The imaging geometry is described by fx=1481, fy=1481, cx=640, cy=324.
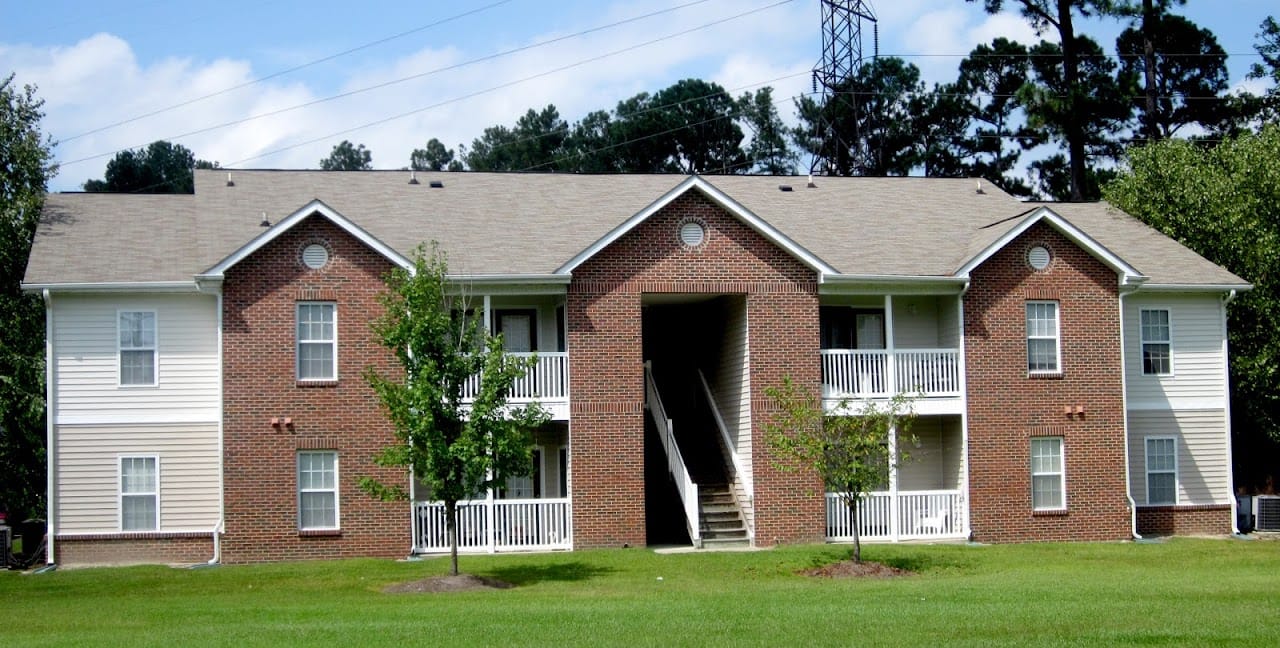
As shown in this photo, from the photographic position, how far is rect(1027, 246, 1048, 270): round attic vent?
31031 mm

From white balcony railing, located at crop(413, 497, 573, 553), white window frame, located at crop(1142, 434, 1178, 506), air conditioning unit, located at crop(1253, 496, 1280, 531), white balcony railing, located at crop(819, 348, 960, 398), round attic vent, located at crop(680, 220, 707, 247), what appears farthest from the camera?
air conditioning unit, located at crop(1253, 496, 1280, 531)

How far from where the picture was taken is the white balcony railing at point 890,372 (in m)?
30.7

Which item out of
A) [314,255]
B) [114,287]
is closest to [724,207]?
[314,255]

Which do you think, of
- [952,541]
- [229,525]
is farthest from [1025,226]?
[229,525]

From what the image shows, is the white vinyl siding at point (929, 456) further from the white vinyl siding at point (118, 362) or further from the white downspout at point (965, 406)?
the white vinyl siding at point (118, 362)

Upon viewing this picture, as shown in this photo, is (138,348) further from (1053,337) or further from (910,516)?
(1053,337)

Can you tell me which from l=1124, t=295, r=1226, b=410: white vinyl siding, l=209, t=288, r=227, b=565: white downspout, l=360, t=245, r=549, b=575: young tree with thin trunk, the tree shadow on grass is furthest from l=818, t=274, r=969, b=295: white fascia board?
l=209, t=288, r=227, b=565: white downspout

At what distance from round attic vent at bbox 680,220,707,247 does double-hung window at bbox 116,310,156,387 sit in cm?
1049

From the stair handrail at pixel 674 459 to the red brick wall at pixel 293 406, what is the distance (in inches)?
218

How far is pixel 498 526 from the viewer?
1139 inches

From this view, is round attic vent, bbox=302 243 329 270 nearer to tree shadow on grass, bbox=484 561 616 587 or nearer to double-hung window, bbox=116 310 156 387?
double-hung window, bbox=116 310 156 387

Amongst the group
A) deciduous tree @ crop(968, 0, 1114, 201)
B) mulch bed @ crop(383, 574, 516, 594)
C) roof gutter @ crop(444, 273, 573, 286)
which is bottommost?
mulch bed @ crop(383, 574, 516, 594)

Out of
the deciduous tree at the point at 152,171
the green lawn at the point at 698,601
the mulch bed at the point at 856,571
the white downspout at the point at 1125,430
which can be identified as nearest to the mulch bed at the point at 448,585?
the green lawn at the point at 698,601

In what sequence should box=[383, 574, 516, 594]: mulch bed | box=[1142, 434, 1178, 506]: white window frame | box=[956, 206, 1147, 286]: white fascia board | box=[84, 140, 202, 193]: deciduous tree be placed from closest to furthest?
box=[383, 574, 516, 594]: mulch bed
box=[956, 206, 1147, 286]: white fascia board
box=[1142, 434, 1178, 506]: white window frame
box=[84, 140, 202, 193]: deciduous tree
